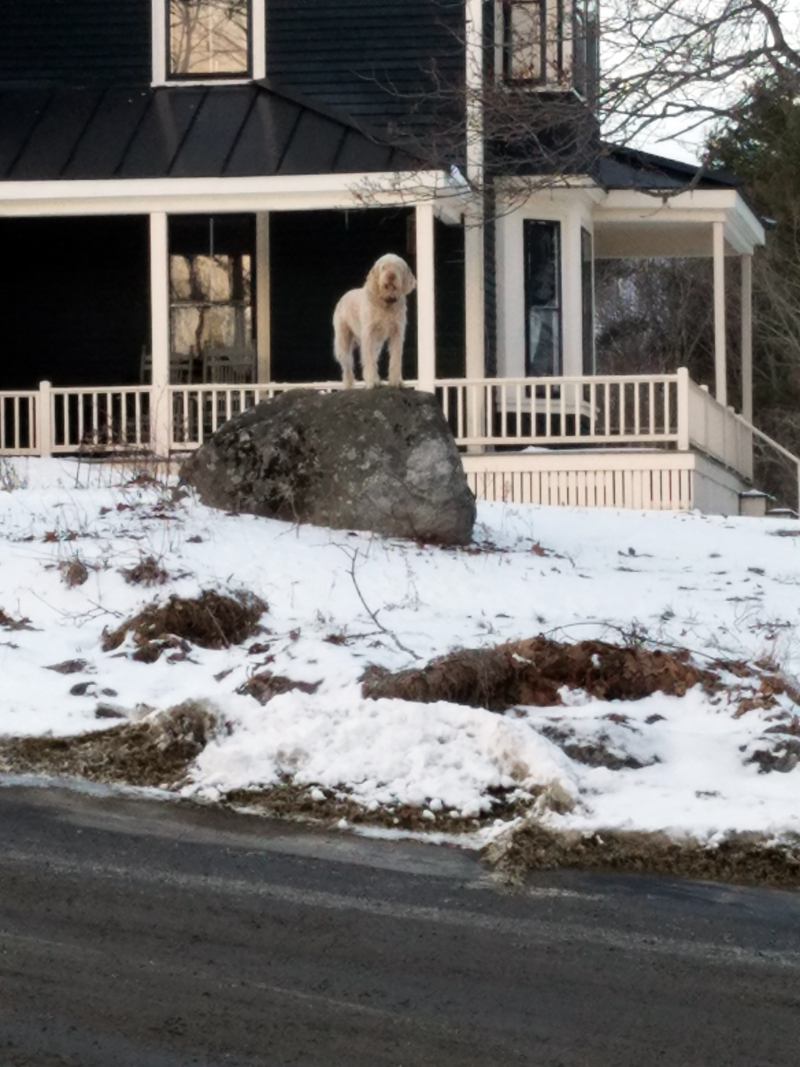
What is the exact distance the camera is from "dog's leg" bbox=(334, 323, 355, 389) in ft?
46.3

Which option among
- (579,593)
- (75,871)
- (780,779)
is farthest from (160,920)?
(579,593)

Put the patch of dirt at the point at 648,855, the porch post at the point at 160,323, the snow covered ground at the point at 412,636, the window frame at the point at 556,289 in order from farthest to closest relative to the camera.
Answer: the window frame at the point at 556,289 → the porch post at the point at 160,323 → the snow covered ground at the point at 412,636 → the patch of dirt at the point at 648,855

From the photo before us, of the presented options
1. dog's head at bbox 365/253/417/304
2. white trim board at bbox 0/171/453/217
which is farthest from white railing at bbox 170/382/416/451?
dog's head at bbox 365/253/417/304

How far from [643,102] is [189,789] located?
780 cm

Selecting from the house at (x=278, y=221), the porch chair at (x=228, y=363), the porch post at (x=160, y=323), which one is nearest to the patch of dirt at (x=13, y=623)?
the porch post at (x=160, y=323)

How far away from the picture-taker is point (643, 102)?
42.0ft

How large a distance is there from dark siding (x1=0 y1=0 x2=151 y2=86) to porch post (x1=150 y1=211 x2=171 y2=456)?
3.10 meters

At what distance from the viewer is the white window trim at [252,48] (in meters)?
19.5

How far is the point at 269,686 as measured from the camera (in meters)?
7.40

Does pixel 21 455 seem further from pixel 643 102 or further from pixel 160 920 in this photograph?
pixel 160 920

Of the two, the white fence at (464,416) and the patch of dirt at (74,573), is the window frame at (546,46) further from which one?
the patch of dirt at (74,573)

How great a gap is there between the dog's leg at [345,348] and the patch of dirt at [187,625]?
5.65 m

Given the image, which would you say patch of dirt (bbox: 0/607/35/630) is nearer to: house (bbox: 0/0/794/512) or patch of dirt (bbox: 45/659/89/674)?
patch of dirt (bbox: 45/659/89/674)

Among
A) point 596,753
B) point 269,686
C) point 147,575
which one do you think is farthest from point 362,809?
point 147,575
